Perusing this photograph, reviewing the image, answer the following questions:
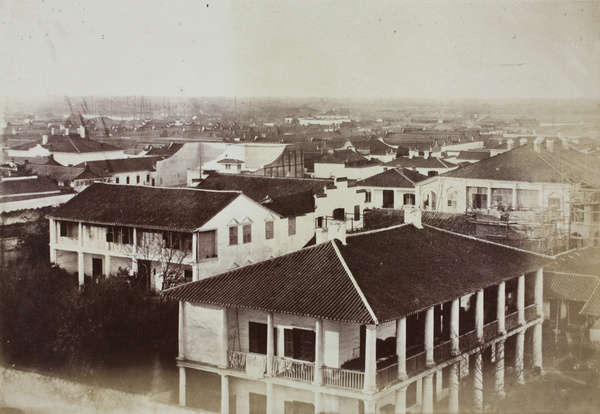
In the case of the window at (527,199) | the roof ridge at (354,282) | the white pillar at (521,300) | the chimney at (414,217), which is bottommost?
the white pillar at (521,300)

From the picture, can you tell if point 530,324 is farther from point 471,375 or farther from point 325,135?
point 325,135

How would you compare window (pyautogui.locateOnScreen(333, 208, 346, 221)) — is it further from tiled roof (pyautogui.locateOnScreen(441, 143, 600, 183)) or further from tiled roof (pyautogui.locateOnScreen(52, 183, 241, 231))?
tiled roof (pyautogui.locateOnScreen(441, 143, 600, 183))

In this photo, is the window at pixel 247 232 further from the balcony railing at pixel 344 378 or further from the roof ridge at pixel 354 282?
the balcony railing at pixel 344 378

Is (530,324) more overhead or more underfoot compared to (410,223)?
more underfoot

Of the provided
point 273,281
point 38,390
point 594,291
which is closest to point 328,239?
point 273,281

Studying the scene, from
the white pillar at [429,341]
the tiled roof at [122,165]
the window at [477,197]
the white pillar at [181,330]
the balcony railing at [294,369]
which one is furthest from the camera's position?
the tiled roof at [122,165]

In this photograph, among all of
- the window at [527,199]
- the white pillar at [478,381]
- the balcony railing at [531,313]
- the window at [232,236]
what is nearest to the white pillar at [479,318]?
the white pillar at [478,381]

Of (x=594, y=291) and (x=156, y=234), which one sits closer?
(x=594, y=291)

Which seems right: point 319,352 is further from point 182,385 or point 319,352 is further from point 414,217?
point 414,217
